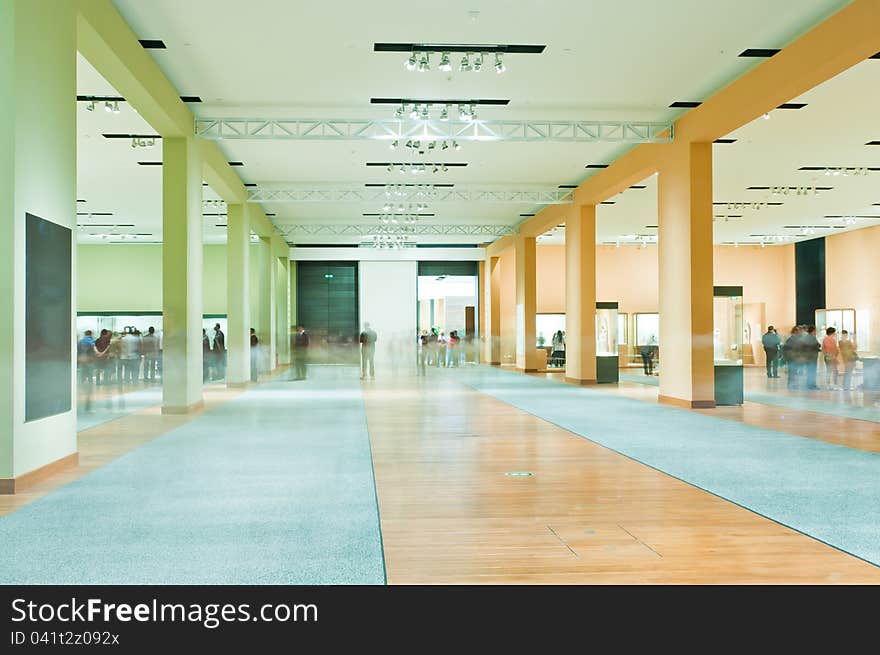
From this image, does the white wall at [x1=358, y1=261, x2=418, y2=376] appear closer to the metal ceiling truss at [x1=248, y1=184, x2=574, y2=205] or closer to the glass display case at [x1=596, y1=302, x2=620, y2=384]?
the glass display case at [x1=596, y1=302, x2=620, y2=384]

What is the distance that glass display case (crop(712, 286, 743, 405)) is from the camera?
15859 mm

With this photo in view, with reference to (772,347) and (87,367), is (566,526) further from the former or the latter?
(772,347)

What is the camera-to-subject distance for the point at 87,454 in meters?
9.97

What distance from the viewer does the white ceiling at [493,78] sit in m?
10.8

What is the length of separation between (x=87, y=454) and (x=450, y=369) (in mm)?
22395

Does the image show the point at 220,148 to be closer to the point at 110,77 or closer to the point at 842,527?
the point at 110,77

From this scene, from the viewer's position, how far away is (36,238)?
800cm

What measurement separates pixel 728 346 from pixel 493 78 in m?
8.06

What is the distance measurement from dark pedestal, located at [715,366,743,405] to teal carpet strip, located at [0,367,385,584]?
7.63m

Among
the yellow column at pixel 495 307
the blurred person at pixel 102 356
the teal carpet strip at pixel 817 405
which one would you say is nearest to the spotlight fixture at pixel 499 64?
the teal carpet strip at pixel 817 405

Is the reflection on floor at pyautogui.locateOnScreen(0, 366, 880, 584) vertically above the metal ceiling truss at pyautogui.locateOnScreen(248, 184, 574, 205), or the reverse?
the metal ceiling truss at pyautogui.locateOnScreen(248, 184, 574, 205)

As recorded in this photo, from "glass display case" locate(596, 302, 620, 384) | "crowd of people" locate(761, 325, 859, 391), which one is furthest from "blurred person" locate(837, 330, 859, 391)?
"glass display case" locate(596, 302, 620, 384)
